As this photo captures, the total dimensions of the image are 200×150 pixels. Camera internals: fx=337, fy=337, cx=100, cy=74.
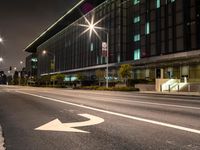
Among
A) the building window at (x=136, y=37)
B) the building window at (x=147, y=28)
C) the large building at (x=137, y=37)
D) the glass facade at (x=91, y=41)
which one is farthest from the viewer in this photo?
the glass facade at (x=91, y=41)

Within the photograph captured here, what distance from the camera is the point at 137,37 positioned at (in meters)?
70.5

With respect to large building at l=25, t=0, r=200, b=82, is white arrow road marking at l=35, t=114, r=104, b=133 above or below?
below

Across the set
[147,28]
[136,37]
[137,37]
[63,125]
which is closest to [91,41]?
[136,37]

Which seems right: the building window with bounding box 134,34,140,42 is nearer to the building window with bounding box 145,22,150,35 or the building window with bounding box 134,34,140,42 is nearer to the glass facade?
the building window with bounding box 145,22,150,35

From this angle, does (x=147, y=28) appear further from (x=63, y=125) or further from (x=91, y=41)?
(x=63, y=125)

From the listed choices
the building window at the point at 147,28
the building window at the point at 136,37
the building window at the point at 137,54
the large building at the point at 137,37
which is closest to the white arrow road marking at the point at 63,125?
the large building at the point at 137,37

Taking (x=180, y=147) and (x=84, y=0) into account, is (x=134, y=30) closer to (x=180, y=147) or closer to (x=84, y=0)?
(x=84, y=0)

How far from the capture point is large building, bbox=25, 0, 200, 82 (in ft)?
179

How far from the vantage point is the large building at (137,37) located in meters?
54.6

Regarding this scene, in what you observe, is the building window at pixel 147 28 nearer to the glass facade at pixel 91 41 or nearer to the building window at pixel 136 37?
the building window at pixel 136 37

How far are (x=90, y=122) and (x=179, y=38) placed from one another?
48915 millimetres

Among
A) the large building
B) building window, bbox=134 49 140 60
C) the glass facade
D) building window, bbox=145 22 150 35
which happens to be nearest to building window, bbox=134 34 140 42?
the large building

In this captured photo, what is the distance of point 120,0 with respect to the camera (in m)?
77.1

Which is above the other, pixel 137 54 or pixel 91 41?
pixel 91 41
